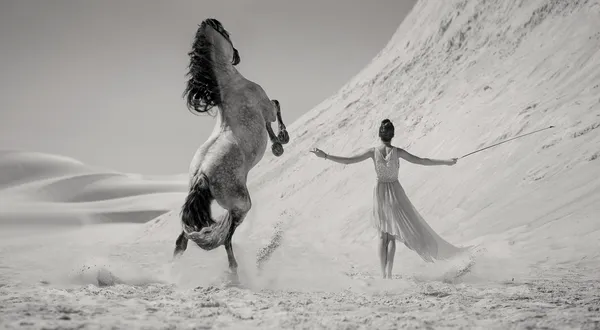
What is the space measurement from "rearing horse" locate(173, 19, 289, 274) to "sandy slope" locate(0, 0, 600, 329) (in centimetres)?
52

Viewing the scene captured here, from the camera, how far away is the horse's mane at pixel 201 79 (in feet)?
17.1

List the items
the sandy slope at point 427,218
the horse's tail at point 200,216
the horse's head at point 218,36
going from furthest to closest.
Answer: the horse's head at point 218,36 < the horse's tail at point 200,216 < the sandy slope at point 427,218

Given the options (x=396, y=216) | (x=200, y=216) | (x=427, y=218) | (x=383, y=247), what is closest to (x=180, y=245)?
(x=200, y=216)

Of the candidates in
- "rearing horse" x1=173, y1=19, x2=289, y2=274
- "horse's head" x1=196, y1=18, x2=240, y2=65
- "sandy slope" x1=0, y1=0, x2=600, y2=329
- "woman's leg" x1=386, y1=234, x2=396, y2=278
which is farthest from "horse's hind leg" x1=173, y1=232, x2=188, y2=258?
"woman's leg" x1=386, y1=234, x2=396, y2=278

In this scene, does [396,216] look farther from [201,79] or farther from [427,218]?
[427,218]

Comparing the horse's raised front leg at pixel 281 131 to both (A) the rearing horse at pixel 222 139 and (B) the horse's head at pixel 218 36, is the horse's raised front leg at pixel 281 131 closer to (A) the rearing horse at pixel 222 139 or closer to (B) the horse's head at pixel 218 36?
(A) the rearing horse at pixel 222 139

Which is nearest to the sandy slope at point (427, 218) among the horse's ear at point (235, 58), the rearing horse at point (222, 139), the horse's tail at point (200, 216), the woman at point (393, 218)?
the woman at point (393, 218)

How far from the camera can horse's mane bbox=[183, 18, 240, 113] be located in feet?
17.1

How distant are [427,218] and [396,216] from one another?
10.6ft

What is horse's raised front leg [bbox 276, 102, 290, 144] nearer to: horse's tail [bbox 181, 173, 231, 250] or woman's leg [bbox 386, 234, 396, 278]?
horse's tail [bbox 181, 173, 231, 250]

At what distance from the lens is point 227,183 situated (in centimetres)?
480

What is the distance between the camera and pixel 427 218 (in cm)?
822

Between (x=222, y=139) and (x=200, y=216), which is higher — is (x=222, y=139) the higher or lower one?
the higher one

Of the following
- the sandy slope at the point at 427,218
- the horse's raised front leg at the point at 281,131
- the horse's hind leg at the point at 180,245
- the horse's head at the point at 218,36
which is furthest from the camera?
the horse's raised front leg at the point at 281,131
